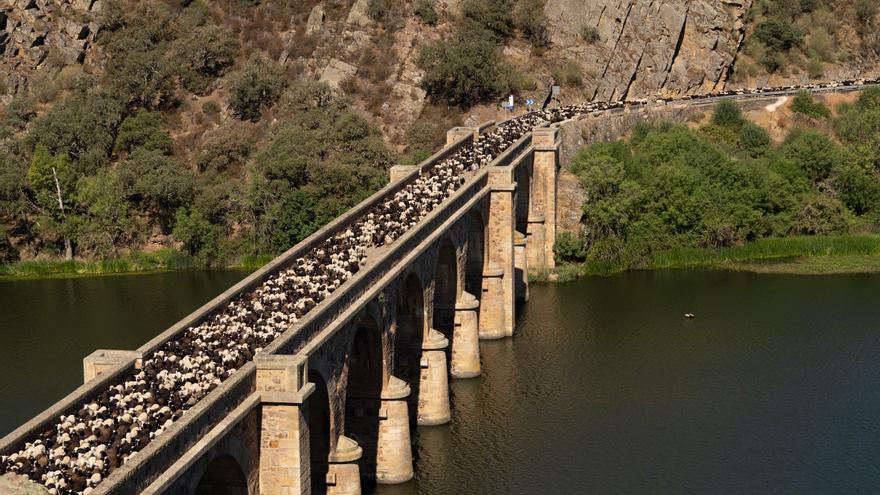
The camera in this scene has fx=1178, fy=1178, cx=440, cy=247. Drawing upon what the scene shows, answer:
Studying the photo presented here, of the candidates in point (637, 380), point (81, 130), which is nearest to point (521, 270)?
point (637, 380)

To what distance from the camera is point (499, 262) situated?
2616 inches

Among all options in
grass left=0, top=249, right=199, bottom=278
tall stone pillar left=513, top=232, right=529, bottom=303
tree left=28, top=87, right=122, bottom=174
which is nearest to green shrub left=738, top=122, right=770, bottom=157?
tall stone pillar left=513, top=232, right=529, bottom=303

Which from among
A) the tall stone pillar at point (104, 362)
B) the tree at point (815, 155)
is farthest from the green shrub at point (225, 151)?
the tall stone pillar at point (104, 362)

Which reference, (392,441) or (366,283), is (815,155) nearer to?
(392,441)

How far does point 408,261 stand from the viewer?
159 ft

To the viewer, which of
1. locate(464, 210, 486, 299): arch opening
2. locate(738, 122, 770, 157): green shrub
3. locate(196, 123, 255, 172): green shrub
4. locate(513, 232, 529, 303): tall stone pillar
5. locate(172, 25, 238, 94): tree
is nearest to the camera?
locate(464, 210, 486, 299): arch opening

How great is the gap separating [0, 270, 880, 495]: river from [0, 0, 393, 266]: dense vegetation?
8763mm

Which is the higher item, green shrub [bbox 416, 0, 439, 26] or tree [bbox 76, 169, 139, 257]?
green shrub [bbox 416, 0, 439, 26]

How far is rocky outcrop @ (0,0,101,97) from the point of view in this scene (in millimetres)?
107688

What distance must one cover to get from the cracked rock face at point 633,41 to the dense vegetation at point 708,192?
50.1ft

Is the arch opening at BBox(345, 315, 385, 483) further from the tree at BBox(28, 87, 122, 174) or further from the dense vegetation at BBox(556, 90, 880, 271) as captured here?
the tree at BBox(28, 87, 122, 174)

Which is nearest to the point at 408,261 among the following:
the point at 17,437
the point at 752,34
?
the point at 17,437

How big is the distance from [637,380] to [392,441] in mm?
16188

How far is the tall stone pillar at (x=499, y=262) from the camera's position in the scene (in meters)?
65.6
